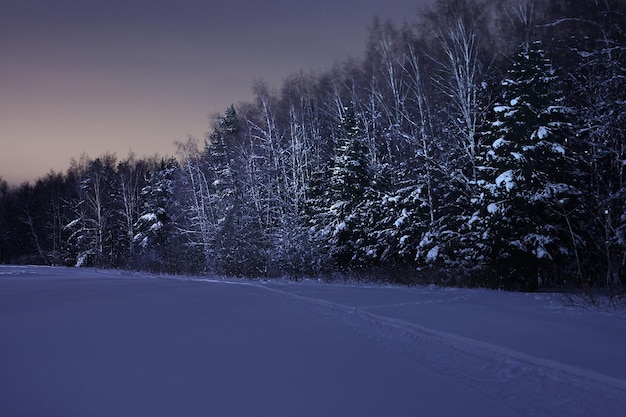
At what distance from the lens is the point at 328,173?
32.2 metres

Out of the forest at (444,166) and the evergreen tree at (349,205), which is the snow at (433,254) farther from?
the evergreen tree at (349,205)

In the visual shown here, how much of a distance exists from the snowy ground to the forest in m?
6.00

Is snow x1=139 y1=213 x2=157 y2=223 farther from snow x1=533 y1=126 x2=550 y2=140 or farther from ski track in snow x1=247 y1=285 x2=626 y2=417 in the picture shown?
ski track in snow x1=247 y1=285 x2=626 y2=417

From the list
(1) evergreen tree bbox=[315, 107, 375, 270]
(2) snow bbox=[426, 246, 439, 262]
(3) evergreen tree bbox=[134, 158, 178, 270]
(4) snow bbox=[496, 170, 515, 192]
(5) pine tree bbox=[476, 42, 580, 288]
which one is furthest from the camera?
(3) evergreen tree bbox=[134, 158, 178, 270]

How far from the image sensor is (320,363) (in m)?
6.03

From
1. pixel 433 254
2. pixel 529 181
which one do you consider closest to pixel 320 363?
pixel 529 181

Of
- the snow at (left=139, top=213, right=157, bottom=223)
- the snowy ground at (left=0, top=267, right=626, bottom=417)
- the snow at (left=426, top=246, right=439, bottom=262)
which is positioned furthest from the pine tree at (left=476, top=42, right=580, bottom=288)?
the snow at (left=139, top=213, right=157, bottom=223)

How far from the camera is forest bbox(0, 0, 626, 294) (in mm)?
15438

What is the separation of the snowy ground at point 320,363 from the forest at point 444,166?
19.7ft

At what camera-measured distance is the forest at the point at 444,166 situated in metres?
15.4

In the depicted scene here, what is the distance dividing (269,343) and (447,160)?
15.9 metres

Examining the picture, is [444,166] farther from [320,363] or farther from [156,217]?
[156,217]

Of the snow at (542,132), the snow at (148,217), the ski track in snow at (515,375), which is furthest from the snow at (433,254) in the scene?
the snow at (148,217)

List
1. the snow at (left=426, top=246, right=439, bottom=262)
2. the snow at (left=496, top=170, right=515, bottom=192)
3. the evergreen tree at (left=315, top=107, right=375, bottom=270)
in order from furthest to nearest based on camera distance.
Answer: the evergreen tree at (left=315, top=107, right=375, bottom=270)
the snow at (left=426, top=246, right=439, bottom=262)
the snow at (left=496, top=170, right=515, bottom=192)
